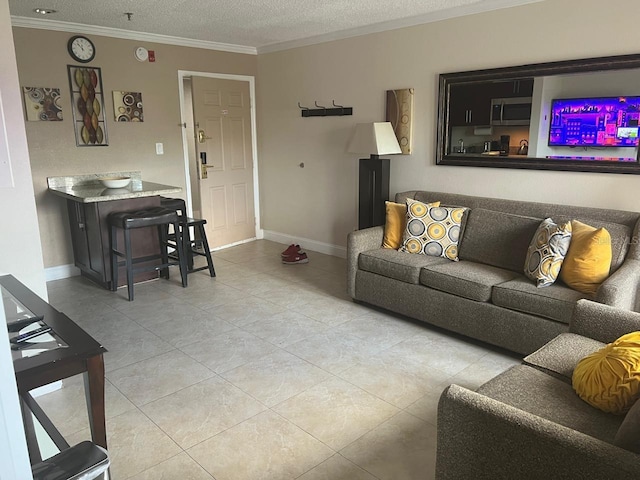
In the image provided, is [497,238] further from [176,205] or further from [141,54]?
[141,54]

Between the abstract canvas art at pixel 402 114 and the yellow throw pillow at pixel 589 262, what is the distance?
197 cm

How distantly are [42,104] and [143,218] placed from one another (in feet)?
5.12

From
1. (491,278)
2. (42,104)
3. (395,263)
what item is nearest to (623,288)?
(491,278)

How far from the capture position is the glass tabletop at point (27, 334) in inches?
57.1

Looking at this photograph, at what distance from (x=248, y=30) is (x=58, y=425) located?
13.2 ft

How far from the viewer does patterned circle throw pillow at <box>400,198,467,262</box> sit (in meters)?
3.79

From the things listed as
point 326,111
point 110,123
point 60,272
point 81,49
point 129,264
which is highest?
point 81,49

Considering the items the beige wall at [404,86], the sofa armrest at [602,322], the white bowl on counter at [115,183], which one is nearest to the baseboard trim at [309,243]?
the beige wall at [404,86]

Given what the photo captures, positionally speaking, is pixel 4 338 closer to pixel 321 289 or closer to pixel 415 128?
pixel 321 289

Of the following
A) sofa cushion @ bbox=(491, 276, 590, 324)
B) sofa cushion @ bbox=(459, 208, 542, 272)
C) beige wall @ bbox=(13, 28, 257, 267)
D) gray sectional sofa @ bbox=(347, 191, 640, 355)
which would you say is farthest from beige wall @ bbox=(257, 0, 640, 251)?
beige wall @ bbox=(13, 28, 257, 267)

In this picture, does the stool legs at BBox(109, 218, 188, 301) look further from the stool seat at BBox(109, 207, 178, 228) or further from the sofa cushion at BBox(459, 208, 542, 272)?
the sofa cushion at BBox(459, 208, 542, 272)

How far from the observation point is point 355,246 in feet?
13.0

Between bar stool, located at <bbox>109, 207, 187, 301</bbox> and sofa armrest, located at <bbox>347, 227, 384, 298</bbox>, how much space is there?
62.9 inches

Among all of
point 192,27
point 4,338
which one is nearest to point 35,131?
point 192,27
